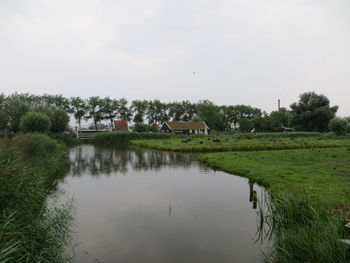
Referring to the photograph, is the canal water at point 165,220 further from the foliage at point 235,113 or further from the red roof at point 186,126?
the foliage at point 235,113

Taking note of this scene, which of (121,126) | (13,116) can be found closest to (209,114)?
(121,126)

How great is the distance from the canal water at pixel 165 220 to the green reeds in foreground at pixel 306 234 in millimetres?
1155

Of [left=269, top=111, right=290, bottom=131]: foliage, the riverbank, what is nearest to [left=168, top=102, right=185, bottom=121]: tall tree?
[left=269, top=111, right=290, bottom=131]: foliage

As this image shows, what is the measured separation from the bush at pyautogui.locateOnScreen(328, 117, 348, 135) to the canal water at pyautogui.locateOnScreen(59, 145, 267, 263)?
4491 cm

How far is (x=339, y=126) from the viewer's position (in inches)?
2013

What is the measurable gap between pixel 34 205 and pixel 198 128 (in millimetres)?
72765

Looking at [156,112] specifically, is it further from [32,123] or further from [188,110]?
[32,123]

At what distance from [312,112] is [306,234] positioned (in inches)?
2638

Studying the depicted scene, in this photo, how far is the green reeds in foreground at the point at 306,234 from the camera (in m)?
4.75

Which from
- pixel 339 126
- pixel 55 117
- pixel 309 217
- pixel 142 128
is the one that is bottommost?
pixel 309 217

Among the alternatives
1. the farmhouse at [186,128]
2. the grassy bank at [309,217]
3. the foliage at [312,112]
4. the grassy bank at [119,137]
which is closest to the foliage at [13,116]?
the grassy bank at [119,137]

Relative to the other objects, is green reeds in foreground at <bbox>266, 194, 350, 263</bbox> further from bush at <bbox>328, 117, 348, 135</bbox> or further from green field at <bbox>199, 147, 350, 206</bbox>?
bush at <bbox>328, 117, 348, 135</bbox>

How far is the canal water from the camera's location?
24.3 feet

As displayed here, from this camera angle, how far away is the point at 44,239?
632 cm
